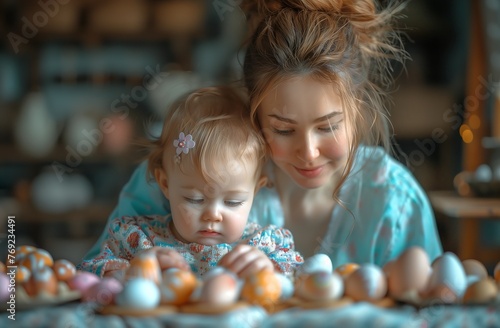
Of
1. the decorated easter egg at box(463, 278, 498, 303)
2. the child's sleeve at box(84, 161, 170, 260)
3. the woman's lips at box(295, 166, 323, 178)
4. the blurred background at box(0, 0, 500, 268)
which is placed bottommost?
the decorated easter egg at box(463, 278, 498, 303)

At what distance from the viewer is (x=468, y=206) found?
8.52ft

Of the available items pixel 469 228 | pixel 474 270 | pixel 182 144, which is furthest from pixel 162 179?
pixel 469 228

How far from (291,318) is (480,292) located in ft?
0.80

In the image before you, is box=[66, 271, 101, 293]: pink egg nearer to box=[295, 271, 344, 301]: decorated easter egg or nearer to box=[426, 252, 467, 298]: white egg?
box=[295, 271, 344, 301]: decorated easter egg

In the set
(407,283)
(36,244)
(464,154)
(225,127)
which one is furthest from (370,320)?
(36,244)

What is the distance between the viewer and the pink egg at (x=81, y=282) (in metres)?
0.89

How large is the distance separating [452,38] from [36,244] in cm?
253

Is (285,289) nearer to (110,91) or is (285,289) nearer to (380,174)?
(380,174)

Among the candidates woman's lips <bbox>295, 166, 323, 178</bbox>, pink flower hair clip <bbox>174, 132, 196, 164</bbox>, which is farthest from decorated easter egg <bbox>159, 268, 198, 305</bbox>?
woman's lips <bbox>295, 166, 323, 178</bbox>

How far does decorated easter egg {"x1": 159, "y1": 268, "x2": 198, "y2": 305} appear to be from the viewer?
2.81ft

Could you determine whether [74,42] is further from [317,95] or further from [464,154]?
[317,95]

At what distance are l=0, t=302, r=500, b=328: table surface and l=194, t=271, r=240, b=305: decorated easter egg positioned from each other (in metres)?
0.03

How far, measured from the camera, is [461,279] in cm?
87

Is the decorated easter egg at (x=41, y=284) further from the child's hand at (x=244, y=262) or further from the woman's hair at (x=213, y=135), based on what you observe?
the woman's hair at (x=213, y=135)
